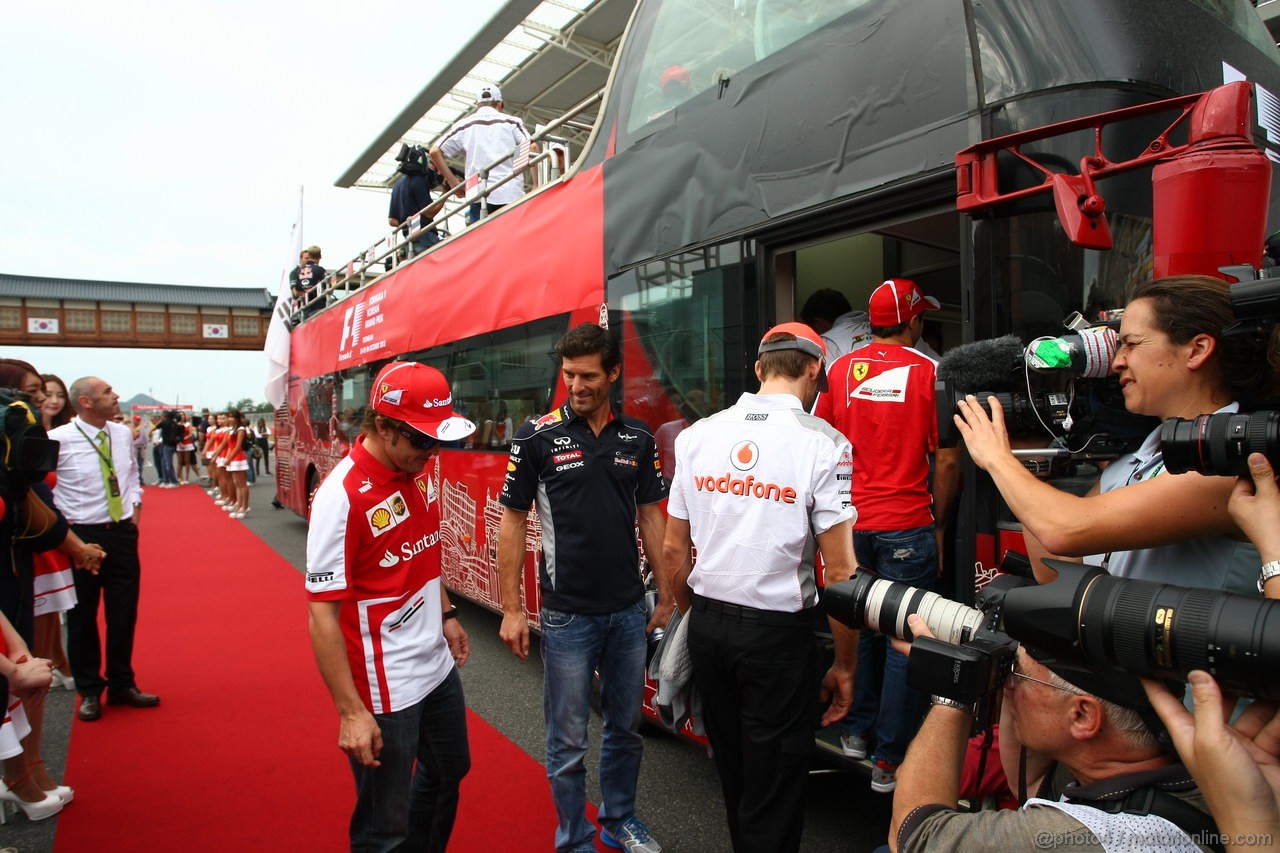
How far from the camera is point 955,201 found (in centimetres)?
238

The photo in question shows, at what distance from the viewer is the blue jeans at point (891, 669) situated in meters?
2.65

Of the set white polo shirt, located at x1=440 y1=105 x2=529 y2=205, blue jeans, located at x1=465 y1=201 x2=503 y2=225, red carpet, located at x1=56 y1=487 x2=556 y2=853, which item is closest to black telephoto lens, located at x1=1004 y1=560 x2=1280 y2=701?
red carpet, located at x1=56 y1=487 x2=556 y2=853

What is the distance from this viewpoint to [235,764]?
12.6 ft

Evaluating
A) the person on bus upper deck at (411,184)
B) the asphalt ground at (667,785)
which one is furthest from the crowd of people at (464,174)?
the asphalt ground at (667,785)

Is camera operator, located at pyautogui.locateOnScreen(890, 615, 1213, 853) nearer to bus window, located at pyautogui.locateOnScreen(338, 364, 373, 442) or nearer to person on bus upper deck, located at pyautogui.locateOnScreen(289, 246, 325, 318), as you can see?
bus window, located at pyautogui.locateOnScreen(338, 364, 373, 442)

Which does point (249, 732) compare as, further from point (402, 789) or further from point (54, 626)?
point (402, 789)

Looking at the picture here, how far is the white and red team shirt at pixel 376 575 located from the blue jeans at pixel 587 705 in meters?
0.57

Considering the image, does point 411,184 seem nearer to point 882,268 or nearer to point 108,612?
point 108,612

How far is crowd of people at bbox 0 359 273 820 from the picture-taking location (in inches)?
116

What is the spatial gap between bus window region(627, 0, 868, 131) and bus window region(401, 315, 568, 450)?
4.22 ft

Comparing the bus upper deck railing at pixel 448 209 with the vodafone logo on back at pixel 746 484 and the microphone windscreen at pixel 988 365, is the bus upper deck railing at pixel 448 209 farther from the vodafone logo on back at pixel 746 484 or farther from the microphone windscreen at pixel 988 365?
the microphone windscreen at pixel 988 365

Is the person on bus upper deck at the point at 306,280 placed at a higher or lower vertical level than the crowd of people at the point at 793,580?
higher

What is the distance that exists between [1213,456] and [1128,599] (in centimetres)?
27

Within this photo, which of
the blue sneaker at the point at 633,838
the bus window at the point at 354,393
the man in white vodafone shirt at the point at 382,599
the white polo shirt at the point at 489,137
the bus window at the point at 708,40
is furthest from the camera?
the bus window at the point at 354,393
